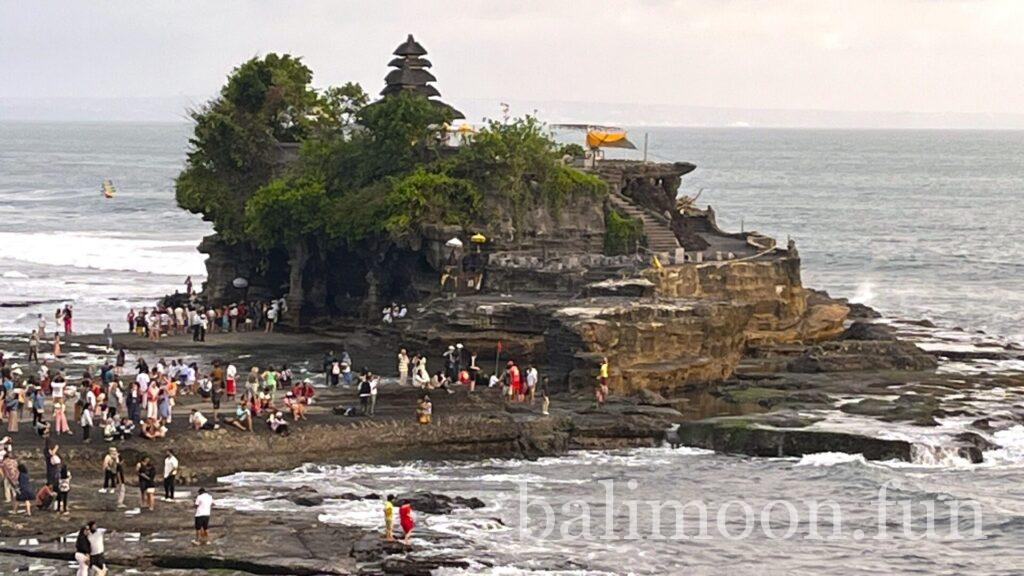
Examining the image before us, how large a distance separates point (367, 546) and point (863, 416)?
64.8 feet

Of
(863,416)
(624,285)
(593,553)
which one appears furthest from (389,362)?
(593,553)

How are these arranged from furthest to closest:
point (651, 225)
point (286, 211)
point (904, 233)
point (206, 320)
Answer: point (904, 233) < point (651, 225) < point (286, 211) < point (206, 320)

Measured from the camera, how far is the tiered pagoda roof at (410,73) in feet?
229

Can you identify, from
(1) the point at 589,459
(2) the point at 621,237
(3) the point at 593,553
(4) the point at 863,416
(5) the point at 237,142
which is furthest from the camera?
(5) the point at 237,142

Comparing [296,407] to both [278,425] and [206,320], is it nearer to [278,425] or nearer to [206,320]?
[278,425]

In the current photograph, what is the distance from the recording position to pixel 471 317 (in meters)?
56.2

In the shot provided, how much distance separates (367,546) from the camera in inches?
1426

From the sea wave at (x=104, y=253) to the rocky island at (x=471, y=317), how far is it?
27028 mm

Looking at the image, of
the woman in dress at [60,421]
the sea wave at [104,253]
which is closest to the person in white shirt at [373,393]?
the woman in dress at [60,421]

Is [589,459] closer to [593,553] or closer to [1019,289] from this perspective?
[593,553]

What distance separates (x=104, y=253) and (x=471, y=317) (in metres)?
54.7

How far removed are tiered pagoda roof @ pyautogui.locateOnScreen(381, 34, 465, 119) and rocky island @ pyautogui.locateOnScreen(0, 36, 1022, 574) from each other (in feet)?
0.54

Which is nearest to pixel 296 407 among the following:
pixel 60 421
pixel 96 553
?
pixel 60 421

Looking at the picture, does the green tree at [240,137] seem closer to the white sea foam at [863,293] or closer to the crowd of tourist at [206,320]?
the crowd of tourist at [206,320]
